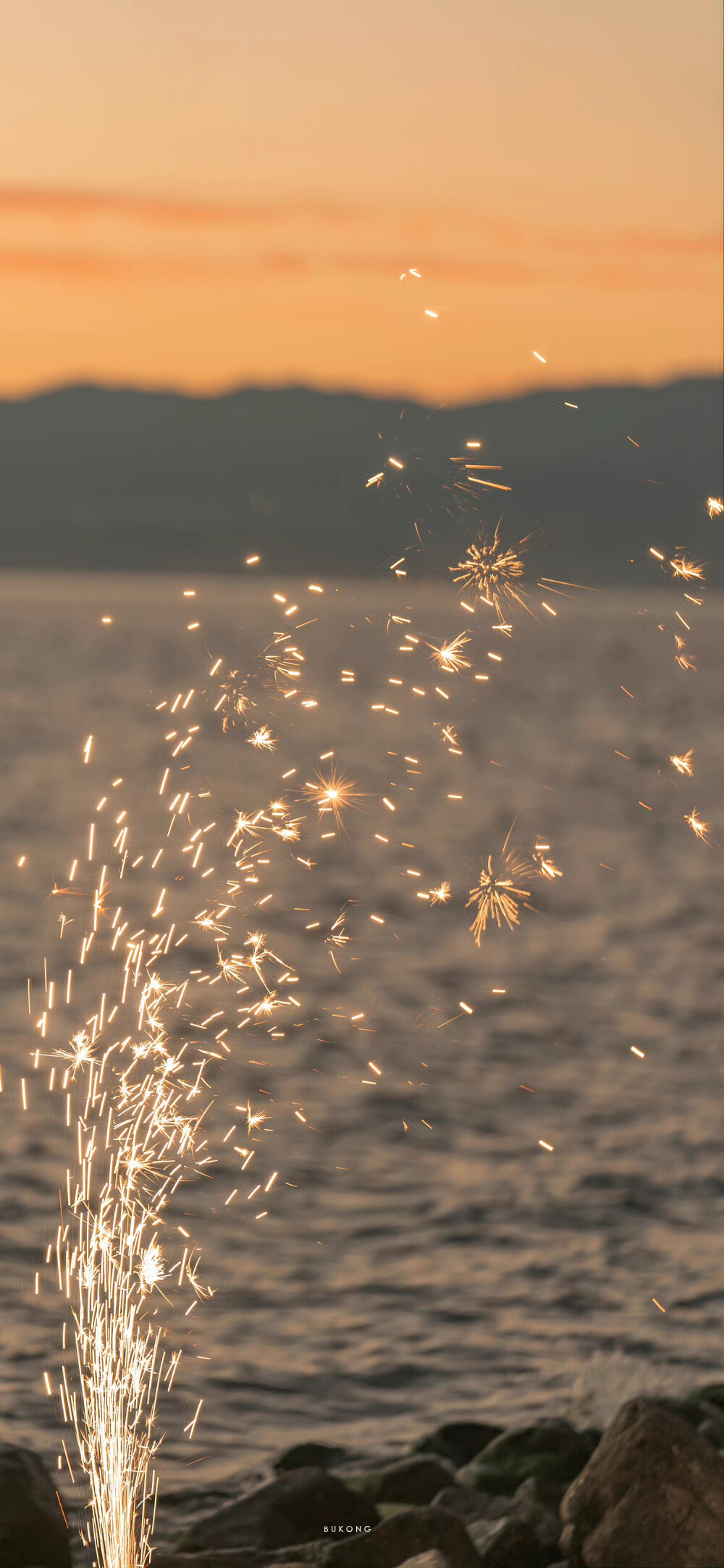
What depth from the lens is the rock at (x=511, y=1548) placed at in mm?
13195

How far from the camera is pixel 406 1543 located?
13.0 metres

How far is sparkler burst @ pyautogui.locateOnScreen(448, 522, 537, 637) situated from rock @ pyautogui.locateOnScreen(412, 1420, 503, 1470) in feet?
26.5

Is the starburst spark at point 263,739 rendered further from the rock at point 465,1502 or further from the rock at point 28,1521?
the rock at point 465,1502

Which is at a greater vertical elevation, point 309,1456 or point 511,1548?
point 511,1548

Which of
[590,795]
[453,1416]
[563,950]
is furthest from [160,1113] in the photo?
[590,795]

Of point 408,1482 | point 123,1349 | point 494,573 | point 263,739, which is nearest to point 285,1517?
point 408,1482

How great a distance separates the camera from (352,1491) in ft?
46.6

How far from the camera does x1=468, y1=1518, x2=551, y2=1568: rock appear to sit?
43.3 feet

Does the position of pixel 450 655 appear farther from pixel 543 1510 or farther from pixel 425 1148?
pixel 425 1148

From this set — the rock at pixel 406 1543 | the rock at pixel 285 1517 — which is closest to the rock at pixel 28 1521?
the rock at pixel 285 1517

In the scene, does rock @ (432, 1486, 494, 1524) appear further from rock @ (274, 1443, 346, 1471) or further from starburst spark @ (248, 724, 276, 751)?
starburst spark @ (248, 724, 276, 751)

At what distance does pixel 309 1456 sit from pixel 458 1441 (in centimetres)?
146

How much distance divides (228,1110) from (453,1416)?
38.9 ft

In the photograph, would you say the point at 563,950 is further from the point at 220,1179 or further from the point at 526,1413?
the point at 526,1413
